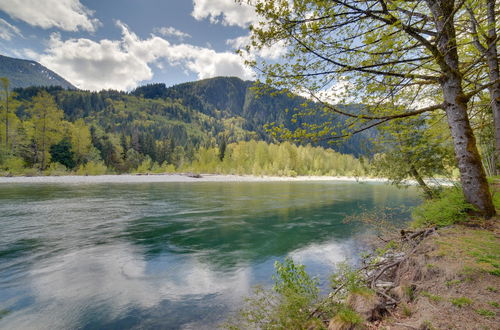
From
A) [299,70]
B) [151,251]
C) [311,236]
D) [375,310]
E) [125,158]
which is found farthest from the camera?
[125,158]

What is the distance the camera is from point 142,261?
10.4 meters

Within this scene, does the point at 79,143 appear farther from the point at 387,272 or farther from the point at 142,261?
the point at 387,272

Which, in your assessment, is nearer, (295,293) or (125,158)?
(295,293)

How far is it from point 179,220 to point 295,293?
1573 cm

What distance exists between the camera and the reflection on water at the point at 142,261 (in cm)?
652

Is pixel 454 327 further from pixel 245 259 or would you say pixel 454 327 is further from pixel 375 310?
pixel 245 259

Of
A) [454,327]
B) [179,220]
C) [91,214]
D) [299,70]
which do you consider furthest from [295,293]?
[91,214]

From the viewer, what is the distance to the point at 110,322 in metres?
6.06

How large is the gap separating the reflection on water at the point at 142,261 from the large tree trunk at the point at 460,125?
5.52 m

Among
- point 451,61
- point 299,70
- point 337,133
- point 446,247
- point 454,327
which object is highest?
point 451,61

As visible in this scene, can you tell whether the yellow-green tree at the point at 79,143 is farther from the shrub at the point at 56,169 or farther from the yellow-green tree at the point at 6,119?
the yellow-green tree at the point at 6,119

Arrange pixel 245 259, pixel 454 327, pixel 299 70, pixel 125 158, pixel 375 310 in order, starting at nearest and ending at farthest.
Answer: pixel 454 327, pixel 375 310, pixel 299 70, pixel 245 259, pixel 125 158

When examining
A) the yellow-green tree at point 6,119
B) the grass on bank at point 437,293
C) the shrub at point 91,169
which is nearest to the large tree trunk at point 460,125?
the grass on bank at point 437,293

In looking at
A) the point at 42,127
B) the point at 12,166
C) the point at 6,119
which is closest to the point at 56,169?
the point at 12,166
